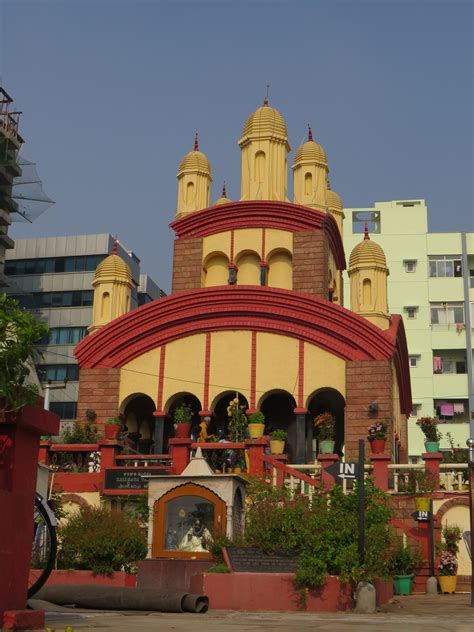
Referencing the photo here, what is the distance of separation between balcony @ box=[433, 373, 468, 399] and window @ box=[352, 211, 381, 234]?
38.0 ft

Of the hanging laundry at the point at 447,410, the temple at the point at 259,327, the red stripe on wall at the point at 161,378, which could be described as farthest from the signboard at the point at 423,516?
the hanging laundry at the point at 447,410

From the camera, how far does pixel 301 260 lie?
34500mm

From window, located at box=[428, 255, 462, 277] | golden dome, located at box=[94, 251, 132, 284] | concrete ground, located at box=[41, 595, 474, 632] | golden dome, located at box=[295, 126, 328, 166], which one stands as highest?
window, located at box=[428, 255, 462, 277]

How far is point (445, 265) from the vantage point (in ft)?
216

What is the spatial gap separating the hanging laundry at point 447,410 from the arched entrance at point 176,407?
33.1 m

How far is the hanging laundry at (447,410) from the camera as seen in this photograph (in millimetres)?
62125

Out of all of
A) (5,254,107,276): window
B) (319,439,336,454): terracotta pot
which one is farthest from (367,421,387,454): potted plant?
(5,254,107,276): window

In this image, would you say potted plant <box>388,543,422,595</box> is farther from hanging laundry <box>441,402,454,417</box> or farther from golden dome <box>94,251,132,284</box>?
hanging laundry <box>441,402,454,417</box>

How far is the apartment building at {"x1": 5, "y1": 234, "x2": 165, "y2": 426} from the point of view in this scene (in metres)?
68.9

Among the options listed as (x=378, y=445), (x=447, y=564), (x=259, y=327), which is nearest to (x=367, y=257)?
(x=259, y=327)

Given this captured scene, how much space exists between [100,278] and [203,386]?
7.36 metres

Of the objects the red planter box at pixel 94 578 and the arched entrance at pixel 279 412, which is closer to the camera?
A: the red planter box at pixel 94 578

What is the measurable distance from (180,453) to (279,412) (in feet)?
25.2

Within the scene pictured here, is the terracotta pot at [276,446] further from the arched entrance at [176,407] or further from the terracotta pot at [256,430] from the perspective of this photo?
the arched entrance at [176,407]
